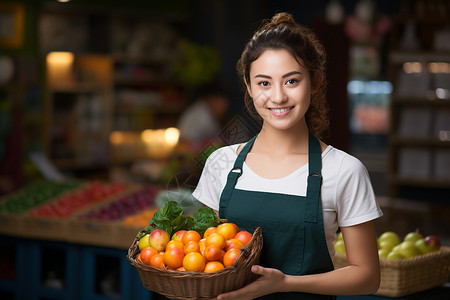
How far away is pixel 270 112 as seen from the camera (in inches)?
69.4

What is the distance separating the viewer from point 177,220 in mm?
1812

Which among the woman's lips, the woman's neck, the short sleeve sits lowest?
the short sleeve

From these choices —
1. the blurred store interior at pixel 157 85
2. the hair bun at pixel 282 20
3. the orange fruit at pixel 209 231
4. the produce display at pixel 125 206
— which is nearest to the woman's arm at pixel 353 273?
the orange fruit at pixel 209 231

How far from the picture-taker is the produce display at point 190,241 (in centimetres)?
159

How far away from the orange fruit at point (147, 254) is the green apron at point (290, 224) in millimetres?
255

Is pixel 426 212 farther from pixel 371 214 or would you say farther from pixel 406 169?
pixel 371 214

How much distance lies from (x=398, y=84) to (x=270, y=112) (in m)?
6.41

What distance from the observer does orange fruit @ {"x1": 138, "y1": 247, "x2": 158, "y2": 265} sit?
1666 millimetres

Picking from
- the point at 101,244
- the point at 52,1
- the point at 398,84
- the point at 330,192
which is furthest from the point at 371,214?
the point at 398,84

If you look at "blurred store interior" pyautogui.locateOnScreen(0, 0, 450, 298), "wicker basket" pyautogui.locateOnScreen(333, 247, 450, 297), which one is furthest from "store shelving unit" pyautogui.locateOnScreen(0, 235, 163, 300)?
"wicker basket" pyautogui.locateOnScreen(333, 247, 450, 297)

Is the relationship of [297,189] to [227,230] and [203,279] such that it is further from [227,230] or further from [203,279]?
[203,279]

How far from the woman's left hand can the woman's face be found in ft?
1.31

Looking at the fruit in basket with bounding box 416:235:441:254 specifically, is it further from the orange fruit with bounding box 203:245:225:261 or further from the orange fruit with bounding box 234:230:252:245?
the orange fruit with bounding box 203:245:225:261

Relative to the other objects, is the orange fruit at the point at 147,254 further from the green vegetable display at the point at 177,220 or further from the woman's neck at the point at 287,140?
the woman's neck at the point at 287,140
